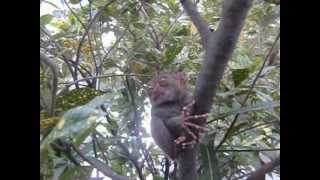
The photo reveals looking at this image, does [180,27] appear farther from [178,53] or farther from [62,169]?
[62,169]

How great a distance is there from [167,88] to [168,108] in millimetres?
41

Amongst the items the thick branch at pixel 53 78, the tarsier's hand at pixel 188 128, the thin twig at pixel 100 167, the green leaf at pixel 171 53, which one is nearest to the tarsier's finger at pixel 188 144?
the tarsier's hand at pixel 188 128

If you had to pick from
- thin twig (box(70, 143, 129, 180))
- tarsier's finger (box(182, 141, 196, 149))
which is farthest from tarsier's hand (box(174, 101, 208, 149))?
thin twig (box(70, 143, 129, 180))

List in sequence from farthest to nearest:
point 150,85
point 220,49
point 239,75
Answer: point 150,85 → point 239,75 → point 220,49

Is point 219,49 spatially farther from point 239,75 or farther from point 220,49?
point 239,75

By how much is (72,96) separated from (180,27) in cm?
53

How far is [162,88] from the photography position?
92 cm

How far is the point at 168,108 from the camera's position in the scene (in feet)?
2.94

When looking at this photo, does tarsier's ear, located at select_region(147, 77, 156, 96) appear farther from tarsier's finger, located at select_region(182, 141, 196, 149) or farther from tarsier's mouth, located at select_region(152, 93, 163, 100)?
tarsier's finger, located at select_region(182, 141, 196, 149)

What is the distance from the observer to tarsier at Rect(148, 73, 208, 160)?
0.82 m

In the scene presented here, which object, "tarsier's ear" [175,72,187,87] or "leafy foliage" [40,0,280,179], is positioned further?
"tarsier's ear" [175,72,187,87]

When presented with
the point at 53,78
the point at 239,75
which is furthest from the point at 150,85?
the point at 53,78

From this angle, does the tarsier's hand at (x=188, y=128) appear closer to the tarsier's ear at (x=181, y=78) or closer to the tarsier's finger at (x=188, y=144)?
the tarsier's finger at (x=188, y=144)
